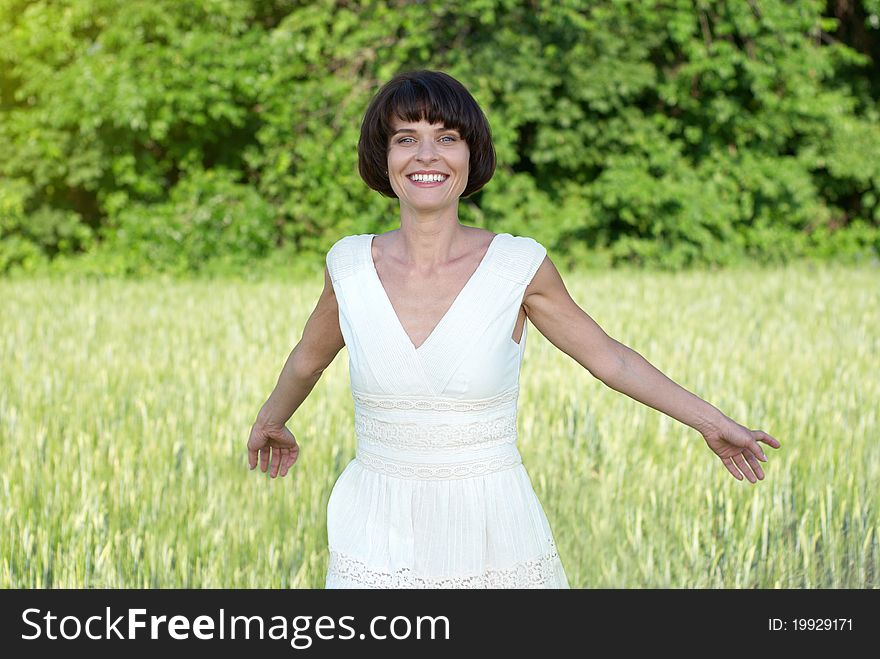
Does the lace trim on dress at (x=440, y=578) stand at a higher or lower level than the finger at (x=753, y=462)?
lower

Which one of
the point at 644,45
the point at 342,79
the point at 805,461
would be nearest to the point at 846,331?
the point at 805,461

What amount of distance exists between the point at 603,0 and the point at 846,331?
7.64 m

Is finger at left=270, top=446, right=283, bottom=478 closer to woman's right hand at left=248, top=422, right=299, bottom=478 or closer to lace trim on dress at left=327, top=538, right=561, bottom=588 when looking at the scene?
woman's right hand at left=248, top=422, right=299, bottom=478

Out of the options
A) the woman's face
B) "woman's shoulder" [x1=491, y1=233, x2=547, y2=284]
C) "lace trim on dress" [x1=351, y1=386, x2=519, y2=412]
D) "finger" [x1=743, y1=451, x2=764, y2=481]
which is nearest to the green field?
"finger" [x1=743, y1=451, x2=764, y2=481]

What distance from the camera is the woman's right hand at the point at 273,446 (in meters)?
2.38

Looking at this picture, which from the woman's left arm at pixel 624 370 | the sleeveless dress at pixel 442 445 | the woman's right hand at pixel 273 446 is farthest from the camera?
the woman's right hand at pixel 273 446

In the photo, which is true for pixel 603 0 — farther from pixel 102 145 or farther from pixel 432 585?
pixel 432 585

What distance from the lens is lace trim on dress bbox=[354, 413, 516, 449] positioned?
2.01 meters

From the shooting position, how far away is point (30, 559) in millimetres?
3207

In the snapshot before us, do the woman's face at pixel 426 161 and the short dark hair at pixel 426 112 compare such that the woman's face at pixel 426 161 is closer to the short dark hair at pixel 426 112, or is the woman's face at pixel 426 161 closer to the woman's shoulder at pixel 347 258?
the short dark hair at pixel 426 112

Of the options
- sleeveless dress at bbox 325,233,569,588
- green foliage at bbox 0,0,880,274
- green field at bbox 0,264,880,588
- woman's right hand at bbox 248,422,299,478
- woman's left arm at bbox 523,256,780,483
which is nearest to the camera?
sleeveless dress at bbox 325,233,569,588

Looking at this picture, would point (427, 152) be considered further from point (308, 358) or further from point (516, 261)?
point (308, 358)

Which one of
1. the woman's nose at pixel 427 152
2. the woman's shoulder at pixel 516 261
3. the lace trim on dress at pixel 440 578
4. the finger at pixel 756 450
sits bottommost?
the lace trim on dress at pixel 440 578

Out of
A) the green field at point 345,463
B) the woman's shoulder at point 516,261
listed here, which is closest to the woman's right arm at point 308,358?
the woman's shoulder at point 516,261
